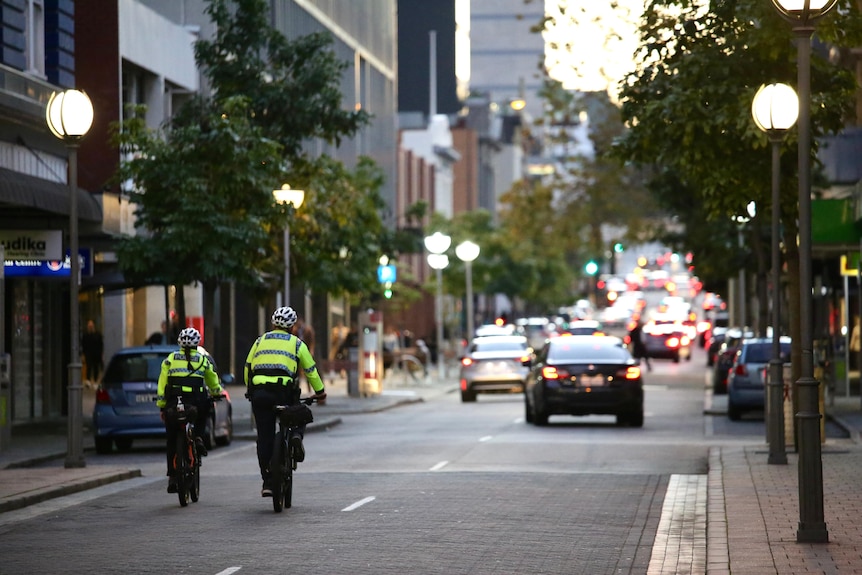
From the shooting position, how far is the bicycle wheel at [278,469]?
15445 millimetres

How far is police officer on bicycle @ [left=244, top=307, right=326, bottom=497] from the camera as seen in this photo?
15648 mm

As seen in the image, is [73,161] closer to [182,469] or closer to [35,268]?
[182,469]

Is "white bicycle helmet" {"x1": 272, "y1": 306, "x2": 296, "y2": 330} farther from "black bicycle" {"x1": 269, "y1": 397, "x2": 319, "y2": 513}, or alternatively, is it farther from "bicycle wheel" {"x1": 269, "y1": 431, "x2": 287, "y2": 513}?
"bicycle wheel" {"x1": 269, "y1": 431, "x2": 287, "y2": 513}

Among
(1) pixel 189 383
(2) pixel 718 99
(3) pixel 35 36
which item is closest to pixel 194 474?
(1) pixel 189 383

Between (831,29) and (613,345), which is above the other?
(831,29)

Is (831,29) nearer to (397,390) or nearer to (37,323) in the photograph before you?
(37,323)

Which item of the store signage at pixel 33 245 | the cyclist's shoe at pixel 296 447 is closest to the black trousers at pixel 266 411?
the cyclist's shoe at pixel 296 447

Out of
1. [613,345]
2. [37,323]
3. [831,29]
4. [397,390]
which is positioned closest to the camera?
[831,29]

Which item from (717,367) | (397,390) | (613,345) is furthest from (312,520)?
(397,390)

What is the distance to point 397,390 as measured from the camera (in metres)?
48.8

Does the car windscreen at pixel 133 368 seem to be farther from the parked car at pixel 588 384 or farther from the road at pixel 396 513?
the parked car at pixel 588 384

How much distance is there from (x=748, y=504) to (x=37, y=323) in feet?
68.4

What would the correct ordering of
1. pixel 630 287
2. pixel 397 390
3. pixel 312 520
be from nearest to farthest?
pixel 312 520 < pixel 397 390 < pixel 630 287

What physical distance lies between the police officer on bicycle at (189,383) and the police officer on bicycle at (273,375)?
1.40 meters
